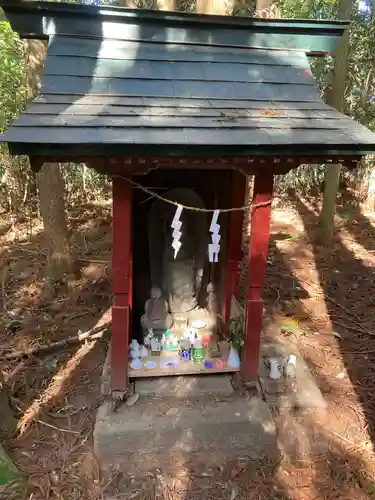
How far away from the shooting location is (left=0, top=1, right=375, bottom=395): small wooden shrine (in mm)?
2969

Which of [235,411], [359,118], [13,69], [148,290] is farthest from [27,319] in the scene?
[359,118]

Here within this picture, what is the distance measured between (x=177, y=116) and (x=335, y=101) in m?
4.79

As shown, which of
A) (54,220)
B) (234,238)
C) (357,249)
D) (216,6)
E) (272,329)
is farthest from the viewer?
(357,249)

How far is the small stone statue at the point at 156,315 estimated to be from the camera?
4.70 metres

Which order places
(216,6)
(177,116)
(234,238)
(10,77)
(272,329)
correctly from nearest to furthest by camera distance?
1. (177,116)
2. (234,238)
3. (216,6)
4. (272,329)
5. (10,77)

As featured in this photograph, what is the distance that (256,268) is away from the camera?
12.7 ft

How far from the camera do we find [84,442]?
152 inches

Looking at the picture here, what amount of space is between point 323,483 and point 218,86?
3450 mm

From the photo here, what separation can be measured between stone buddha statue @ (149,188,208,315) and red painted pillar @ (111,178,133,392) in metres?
0.99

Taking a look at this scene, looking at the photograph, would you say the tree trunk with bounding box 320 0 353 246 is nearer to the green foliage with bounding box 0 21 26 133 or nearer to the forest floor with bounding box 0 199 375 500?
the forest floor with bounding box 0 199 375 500

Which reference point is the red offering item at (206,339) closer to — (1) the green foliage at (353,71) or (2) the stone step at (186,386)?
(2) the stone step at (186,386)

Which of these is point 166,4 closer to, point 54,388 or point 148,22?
point 148,22

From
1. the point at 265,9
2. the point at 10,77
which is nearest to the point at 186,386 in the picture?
the point at 265,9

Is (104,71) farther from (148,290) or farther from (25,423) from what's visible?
(25,423)
